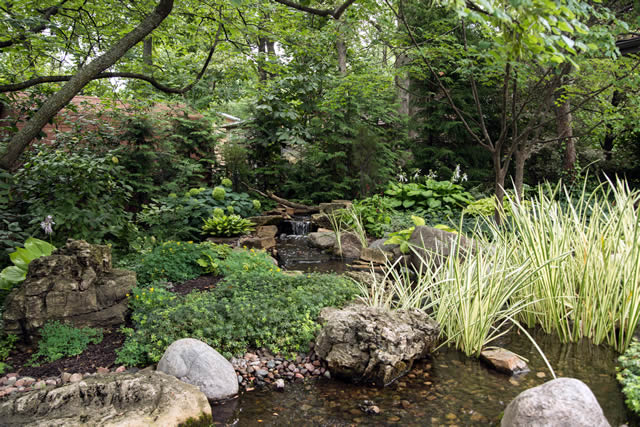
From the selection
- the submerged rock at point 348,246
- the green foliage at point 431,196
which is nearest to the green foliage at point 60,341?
the submerged rock at point 348,246

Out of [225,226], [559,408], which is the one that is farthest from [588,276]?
[225,226]

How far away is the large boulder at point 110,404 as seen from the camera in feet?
6.65

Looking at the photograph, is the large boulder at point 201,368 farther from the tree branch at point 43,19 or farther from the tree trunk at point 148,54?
the tree trunk at point 148,54

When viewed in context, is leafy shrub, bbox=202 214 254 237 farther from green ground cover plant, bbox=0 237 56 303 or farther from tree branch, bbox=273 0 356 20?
tree branch, bbox=273 0 356 20

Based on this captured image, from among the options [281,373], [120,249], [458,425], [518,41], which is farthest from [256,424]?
[120,249]

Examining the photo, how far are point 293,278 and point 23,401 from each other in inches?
96.5

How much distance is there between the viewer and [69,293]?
3248 mm

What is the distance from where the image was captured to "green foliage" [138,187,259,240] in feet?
20.8

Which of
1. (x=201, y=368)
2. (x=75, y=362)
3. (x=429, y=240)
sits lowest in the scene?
(x=75, y=362)

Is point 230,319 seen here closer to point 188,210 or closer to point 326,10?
point 326,10

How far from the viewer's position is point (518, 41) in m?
1.66

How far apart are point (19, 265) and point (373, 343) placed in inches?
115

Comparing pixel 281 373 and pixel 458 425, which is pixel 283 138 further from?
pixel 458 425

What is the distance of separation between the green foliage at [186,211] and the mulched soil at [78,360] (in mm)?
2798
